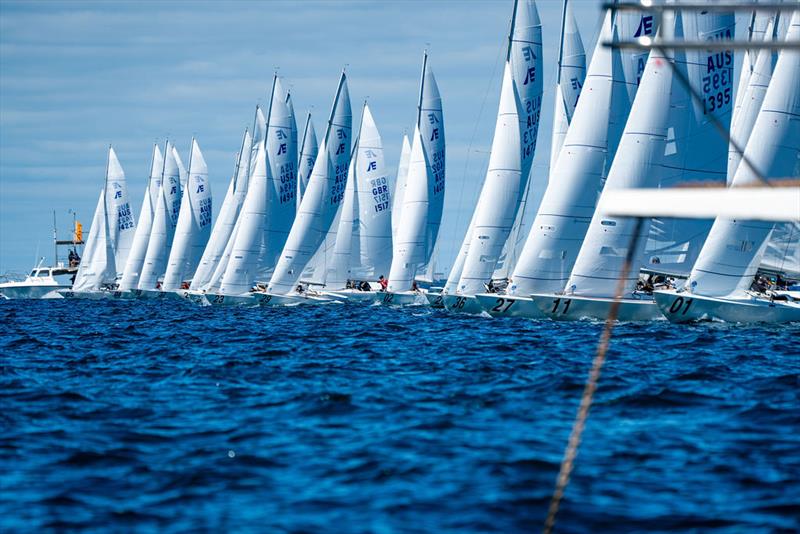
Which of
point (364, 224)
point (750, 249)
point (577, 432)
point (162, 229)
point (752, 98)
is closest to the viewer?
point (577, 432)

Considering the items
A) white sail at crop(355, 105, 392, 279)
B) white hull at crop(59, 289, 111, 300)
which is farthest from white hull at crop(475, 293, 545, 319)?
white hull at crop(59, 289, 111, 300)

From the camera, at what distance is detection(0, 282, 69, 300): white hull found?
96688 millimetres

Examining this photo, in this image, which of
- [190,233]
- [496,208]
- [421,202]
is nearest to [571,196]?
[496,208]

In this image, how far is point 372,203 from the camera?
A: 6381cm

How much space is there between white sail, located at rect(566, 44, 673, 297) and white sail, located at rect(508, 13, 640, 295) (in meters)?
1.75

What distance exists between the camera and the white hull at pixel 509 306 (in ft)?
130

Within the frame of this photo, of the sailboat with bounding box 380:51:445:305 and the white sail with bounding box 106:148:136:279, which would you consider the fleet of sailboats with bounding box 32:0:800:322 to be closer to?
the sailboat with bounding box 380:51:445:305

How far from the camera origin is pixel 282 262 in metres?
59.2

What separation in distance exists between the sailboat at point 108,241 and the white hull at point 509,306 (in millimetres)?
53843

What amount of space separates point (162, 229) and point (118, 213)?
9569 mm

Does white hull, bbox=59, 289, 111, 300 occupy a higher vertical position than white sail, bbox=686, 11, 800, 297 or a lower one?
lower

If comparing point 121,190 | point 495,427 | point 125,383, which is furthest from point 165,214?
point 495,427

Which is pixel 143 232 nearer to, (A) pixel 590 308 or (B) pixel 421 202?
(B) pixel 421 202

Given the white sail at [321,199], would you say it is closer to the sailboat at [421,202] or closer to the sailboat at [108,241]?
the sailboat at [421,202]
